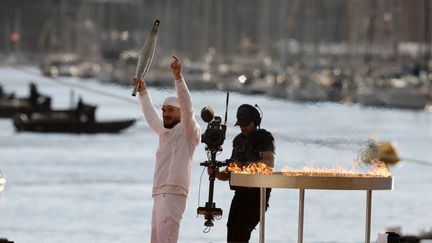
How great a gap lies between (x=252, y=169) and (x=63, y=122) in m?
65.6

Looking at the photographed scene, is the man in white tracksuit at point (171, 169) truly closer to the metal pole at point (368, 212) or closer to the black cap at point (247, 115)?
the black cap at point (247, 115)

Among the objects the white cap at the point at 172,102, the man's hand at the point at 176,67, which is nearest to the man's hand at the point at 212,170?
the white cap at the point at 172,102

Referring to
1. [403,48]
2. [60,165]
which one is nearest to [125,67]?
[403,48]

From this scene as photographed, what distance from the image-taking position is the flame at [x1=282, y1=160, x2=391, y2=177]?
583 inches

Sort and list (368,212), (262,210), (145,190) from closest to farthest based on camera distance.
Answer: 1. (262,210)
2. (368,212)
3. (145,190)

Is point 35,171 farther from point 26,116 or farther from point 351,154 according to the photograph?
point 351,154

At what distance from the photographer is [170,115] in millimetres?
15484

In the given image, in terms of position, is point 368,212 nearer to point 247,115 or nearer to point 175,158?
point 247,115

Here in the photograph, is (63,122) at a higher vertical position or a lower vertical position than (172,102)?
higher

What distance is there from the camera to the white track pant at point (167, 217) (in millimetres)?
15353

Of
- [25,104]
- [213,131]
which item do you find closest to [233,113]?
[213,131]

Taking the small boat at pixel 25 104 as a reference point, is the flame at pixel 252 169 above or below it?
below

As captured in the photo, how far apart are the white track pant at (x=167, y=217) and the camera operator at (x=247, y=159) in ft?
1.39

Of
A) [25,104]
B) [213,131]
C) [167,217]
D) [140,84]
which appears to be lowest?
[167,217]
